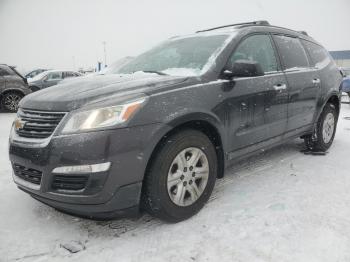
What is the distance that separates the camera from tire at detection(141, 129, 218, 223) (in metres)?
2.41

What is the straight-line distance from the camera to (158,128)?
7.74ft

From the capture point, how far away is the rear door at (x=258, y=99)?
3064mm

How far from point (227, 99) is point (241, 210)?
0.98m

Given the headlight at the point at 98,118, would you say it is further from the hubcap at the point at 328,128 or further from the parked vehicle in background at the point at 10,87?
Answer: the parked vehicle in background at the point at 10,87

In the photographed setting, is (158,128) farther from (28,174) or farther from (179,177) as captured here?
(28,174)

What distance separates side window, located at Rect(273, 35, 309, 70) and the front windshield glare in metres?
0.98

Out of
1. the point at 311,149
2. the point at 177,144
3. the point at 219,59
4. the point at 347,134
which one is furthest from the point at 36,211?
the point at 347,134

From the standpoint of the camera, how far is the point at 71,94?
249 cm

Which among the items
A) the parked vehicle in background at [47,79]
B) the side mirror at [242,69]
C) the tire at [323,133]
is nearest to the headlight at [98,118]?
the side mirror at [242,69]

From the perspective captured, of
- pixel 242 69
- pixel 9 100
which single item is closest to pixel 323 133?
pixel 242 69

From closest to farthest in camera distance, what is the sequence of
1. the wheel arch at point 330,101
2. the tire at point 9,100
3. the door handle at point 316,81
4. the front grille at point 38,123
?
the front grille at point 38,123 < the door handle at point 316,81 < the wheel arch at point 330,101 < the tire at point 9,100

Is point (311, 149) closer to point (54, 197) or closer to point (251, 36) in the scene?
point (251, 36)

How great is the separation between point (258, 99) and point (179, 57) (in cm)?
89

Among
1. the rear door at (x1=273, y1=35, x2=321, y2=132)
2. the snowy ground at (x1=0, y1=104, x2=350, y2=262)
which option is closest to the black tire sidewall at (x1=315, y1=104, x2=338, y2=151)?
the rear door at (x1=273, y1=35, x2=321, y2=132)
